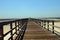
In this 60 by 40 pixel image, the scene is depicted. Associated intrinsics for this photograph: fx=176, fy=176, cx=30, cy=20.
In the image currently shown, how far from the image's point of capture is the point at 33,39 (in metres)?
9.56

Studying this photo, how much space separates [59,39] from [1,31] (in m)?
5.65

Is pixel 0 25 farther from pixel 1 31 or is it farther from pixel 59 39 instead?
pixel 59 39

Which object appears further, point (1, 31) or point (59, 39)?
point (59, 39)

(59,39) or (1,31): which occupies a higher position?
(1,31)

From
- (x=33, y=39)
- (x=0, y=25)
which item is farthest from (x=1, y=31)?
(x=33, y=39)

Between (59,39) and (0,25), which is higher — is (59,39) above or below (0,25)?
below

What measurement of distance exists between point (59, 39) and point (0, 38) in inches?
228

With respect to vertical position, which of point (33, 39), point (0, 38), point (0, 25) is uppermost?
point (0, 25)

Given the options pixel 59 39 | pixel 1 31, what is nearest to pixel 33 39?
pixel 59 39

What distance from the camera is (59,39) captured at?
9.28 metres

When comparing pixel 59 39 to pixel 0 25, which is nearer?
pixel 0 25

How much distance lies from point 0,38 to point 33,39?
568 centimetres

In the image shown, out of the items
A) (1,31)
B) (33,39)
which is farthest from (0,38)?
(33,39)

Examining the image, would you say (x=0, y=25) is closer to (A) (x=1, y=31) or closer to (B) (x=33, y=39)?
(A) (x=1, y=31)
